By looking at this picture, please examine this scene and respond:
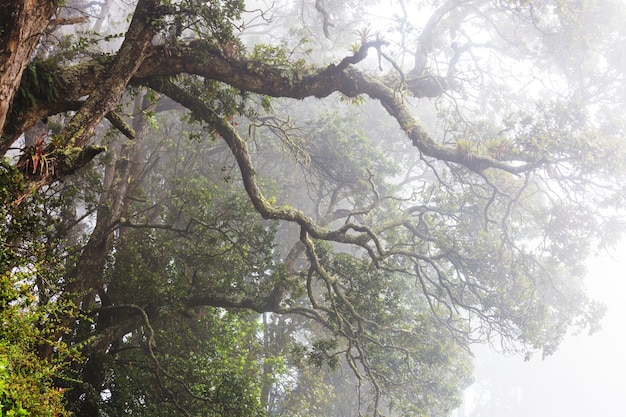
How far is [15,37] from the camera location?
410cm

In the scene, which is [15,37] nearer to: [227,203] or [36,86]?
[36,86]

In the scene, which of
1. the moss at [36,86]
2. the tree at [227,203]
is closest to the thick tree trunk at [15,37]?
the tree at [227,203]

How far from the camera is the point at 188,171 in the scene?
46.3ft

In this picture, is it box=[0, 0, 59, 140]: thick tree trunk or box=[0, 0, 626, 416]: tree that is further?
box=[0, 0, 626, 416]: tree

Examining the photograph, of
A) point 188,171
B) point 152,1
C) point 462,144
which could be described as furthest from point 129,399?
point 188,171

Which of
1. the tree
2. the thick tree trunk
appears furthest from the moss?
the thick tree trunk

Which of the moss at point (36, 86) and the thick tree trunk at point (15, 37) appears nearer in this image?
the thick tree trunk at point (15, 37)

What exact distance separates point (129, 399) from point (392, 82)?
6412 millimetres

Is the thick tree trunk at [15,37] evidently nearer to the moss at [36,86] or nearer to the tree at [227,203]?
the tree at [227,203]

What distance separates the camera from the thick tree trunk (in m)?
4.06

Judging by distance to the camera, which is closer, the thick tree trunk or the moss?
the thick tree trunk

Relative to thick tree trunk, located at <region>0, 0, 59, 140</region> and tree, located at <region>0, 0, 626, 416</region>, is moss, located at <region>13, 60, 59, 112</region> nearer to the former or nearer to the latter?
tree, located at <region>0, 0, 626, 416</region>

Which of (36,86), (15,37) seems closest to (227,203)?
(36,86)

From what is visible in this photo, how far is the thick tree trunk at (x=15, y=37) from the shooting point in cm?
406
